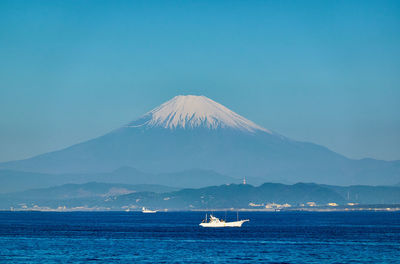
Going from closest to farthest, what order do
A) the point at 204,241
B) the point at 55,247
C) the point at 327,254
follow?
the point at 327,254, the point at 55,247, the point at 204,241

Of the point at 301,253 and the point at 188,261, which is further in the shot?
the point at 301,253

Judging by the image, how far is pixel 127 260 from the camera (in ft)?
324

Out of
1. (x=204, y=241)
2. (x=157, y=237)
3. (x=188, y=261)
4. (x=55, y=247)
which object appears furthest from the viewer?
(x=157, y=237)

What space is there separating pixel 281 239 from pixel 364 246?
862 inches

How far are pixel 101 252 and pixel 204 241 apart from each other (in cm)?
2945

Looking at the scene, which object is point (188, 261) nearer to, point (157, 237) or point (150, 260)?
point (150, 260)

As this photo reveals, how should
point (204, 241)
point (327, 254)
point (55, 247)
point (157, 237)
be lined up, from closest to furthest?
1. point (327, 254)
2. point (55, 247)
3. point (204, 241)
4. point (157, 237)

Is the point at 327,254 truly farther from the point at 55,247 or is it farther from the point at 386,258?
the point at 55,247

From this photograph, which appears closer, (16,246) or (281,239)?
(16,246)

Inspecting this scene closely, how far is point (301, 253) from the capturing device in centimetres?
10931

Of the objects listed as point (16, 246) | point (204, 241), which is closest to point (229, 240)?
point (204, 241)

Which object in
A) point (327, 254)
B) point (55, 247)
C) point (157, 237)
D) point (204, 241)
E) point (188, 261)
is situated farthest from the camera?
point (157, 237)

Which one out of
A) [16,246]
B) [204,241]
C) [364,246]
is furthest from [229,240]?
[16,246]

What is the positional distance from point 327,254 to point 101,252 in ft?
101
